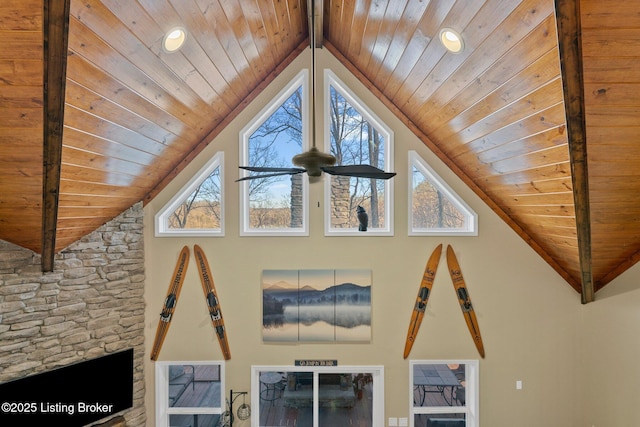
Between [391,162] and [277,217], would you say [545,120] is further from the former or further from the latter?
[277,217]

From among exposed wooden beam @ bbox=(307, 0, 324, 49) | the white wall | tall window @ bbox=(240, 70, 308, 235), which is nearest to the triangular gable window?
the white wall

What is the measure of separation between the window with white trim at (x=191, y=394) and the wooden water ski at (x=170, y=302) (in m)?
0.38

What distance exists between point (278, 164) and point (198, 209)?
54.8 inches

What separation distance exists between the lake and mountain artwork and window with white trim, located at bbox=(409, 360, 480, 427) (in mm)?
1113

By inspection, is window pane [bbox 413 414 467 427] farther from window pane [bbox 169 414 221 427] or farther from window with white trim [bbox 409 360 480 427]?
window pane [bbox 169 414 221 427]

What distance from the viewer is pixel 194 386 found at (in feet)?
16.4

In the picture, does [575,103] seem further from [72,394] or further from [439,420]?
[72,394]

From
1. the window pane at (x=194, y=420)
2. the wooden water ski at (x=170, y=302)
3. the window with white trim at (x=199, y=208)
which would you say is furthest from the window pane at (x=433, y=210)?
the window pane at (x=194, y=420)

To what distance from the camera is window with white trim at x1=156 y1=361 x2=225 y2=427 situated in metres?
4.95

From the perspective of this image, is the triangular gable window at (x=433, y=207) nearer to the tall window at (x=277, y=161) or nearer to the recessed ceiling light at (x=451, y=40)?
the tall window at (x=277, y=161)

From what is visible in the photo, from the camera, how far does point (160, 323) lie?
4.85 meters

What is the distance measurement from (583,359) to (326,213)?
4.30 meters

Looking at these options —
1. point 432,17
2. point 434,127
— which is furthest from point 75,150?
point 434,127

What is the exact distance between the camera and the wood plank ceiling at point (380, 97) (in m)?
2.24
